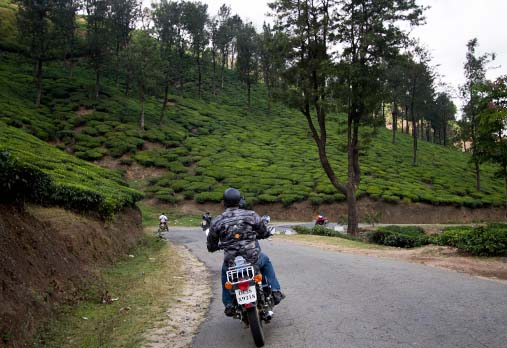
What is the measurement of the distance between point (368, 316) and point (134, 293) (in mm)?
4836

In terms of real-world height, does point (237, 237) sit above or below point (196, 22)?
below

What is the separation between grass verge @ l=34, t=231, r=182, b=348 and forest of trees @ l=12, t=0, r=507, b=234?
47.6 feet

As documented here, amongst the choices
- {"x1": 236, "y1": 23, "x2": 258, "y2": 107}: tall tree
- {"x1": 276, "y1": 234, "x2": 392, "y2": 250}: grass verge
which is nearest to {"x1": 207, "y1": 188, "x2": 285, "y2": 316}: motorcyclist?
{"x1": 276, "y1": 234, "x2": 392, "y2": 250}: grass verge

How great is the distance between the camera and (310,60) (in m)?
22.8

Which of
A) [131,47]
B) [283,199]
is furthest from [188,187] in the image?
[131,47]

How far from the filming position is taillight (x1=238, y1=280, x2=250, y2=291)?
16.4ft

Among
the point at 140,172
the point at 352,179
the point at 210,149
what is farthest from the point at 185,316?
the point at 210,149

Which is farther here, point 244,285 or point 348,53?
point 348,53

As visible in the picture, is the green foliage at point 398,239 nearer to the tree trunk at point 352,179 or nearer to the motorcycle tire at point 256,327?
the tree trunk at point 352,179

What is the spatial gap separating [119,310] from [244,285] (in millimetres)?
3108

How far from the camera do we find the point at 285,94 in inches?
915

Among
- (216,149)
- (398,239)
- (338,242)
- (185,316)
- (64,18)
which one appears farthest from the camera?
(64,18)

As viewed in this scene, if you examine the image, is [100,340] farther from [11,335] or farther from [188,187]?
[188,187]

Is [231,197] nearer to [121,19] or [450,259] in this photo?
[450,259]
